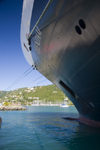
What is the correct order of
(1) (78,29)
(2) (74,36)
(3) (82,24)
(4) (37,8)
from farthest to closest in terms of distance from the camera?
1. (4) (37,8)
2. (2) (74,36)
3. (1) (78,29)
4. (3) (82,24)

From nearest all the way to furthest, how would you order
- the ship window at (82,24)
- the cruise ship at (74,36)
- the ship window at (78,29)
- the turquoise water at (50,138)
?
1. the cruise ship at (74,36)
2. the ship window at (82,24)
3. the ship window at (78,29)
4. the turquoise water at (50,138)

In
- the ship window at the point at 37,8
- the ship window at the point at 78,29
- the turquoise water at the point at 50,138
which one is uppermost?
the ship window at the point at 37,8

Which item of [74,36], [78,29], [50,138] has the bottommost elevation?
[50,138]

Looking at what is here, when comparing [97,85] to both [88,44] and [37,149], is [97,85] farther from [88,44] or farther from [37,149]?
[37,149]

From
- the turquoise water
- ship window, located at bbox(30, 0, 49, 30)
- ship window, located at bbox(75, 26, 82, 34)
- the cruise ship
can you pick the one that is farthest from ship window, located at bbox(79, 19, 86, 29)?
the turquoise water

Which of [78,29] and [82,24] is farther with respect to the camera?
[78,29]

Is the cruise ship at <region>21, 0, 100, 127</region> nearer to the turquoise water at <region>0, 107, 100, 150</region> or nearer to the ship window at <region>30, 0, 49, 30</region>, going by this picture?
the ship window at <region>30, 0, 49, 30</region>

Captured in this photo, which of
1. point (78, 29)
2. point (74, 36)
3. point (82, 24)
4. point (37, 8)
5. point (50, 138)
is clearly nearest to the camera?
point (82, 24)

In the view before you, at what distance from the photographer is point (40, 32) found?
8359 mm

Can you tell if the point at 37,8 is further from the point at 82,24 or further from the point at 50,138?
the point at 50,138

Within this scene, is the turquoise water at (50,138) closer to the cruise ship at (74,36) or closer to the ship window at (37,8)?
the cruise ship at (74,36)

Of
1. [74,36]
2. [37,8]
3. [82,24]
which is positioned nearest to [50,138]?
[74,36]

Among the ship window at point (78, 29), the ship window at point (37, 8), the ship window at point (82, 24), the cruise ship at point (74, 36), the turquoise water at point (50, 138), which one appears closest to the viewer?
the cruise ship at point (74, 36)

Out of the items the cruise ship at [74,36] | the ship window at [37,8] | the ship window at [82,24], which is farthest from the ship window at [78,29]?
the ship window at [37,8]
